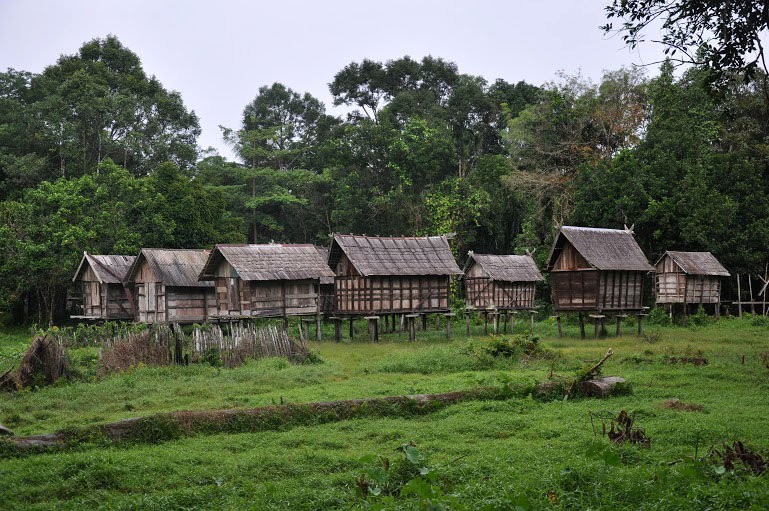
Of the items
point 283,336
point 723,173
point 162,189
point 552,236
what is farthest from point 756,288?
point 162,189

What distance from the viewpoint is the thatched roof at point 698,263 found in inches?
1451

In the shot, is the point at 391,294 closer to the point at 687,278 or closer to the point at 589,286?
the point at 589,286

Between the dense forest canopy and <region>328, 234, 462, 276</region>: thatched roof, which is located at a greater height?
the dense forest canopy

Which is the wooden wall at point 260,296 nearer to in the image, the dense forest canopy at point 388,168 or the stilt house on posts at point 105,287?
the stilt house on posts at point 105,287

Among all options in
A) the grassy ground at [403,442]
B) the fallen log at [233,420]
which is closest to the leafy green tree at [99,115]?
the grassy ground at [403,442]

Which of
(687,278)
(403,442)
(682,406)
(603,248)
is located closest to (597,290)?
(603,248)

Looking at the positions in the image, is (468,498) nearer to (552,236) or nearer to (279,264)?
(279,264)

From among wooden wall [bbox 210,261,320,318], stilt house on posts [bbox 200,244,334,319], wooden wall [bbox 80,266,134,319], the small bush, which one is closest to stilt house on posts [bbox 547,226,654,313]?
the small bush

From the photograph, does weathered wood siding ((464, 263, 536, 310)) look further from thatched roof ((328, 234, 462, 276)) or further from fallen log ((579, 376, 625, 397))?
fallen log ((579, 376, 625, 397))

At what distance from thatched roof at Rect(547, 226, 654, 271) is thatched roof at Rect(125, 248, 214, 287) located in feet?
48.7

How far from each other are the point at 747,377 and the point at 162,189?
32051 millimetres

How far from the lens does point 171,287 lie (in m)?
34.2

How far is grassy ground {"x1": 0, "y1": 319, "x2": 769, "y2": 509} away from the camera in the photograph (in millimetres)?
9797

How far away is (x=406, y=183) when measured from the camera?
50969mm
